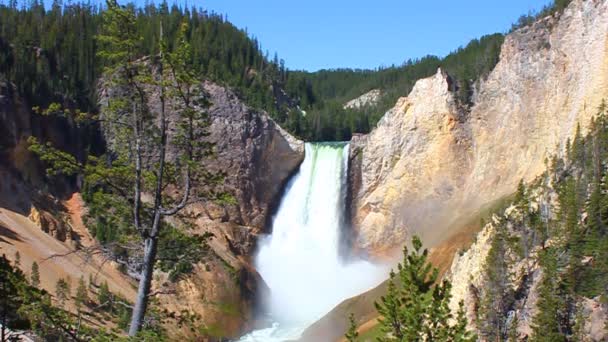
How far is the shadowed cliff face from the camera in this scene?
46.1 meters

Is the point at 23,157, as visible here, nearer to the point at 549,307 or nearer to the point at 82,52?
the point at 82,52

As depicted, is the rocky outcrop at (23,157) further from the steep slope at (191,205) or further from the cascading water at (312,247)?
the cascading water at (312,247)

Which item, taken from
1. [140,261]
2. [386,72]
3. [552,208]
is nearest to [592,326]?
[552,208]

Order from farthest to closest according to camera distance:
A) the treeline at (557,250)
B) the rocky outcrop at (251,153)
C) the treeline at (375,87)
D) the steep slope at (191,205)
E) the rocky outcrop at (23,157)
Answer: the rocky outcrop at (251,153), the treeline at (375,87), the rocky outcrop at (23,157), the steep slope at (191,205), the treeline at (557,250)

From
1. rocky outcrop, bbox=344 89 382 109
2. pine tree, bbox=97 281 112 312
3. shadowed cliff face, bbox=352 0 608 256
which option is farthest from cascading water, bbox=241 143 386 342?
rocky outcrop, bbox=344 89 382 109

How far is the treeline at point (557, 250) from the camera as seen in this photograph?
31.2 metres

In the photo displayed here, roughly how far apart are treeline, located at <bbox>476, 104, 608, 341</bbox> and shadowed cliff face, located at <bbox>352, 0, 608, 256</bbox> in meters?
5.86

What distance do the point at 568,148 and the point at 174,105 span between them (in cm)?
3151

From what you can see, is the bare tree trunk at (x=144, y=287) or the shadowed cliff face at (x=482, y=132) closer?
the bare tree trunk at (x=144, y=287)

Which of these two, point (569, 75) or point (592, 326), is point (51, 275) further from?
point (569, 75)

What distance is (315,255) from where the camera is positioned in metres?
63.8

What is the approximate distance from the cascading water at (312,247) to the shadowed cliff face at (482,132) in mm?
2337

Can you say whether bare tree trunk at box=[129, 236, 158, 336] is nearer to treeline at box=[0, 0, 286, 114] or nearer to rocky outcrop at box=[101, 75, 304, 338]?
treeline at box=[0, 0, 286, 114]

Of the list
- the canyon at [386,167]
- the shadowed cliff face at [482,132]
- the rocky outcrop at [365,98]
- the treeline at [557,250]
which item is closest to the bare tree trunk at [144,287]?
the treeline at [557,250]
